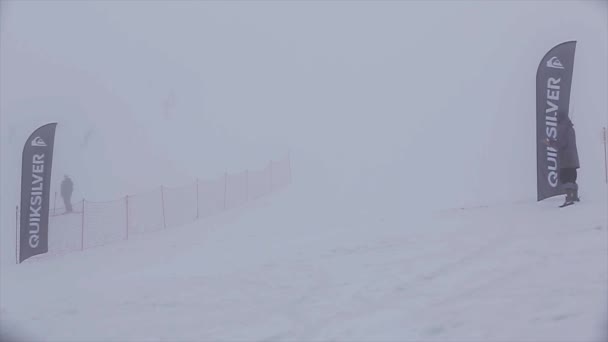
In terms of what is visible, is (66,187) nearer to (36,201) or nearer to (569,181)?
(36,201)

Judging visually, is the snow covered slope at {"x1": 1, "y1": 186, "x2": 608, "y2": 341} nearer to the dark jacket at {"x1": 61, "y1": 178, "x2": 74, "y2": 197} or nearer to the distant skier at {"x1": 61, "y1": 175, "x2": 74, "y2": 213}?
the dark jacket at {"x1": 61, "y1": 178, "x2": 74, "y2": 197}

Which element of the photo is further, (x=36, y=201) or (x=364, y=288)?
(x=36, y=201)

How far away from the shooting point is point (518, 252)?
19.4 feet

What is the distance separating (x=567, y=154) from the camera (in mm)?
8203

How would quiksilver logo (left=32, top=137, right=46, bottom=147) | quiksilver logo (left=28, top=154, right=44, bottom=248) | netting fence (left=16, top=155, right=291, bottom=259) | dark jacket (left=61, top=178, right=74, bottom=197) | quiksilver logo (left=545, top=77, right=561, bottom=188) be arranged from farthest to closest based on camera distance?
dark jacket (left=61, top=178, right=74, bottom=197), netting fence (left=16, top=155, right=291, bottom=259), quiksilver logo (left=32, top=137, right=46, bottom=147), quiksilver logo (left=28, top=154, right=44, bottom=248), quiksilver logo (left=545, top=77, right=561, bottom=188)

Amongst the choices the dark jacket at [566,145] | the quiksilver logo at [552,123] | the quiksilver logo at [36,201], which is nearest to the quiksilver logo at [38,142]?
the quiksilver logo at [36,201]

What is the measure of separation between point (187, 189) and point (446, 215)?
23.0 metres

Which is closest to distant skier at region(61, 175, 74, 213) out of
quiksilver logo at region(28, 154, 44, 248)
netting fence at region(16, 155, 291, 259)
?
netting fence at region(16, 155, 291, 259)

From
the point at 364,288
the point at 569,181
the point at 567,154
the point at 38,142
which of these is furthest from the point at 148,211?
the point at 364,288

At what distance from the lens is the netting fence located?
54.1 ft

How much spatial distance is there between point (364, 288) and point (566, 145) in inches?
175

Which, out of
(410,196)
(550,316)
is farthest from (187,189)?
(550,316)

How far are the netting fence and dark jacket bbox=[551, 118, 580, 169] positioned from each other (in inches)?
405

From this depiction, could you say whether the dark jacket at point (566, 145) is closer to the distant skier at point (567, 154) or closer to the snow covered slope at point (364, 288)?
the distant skier at point (567, 154)
